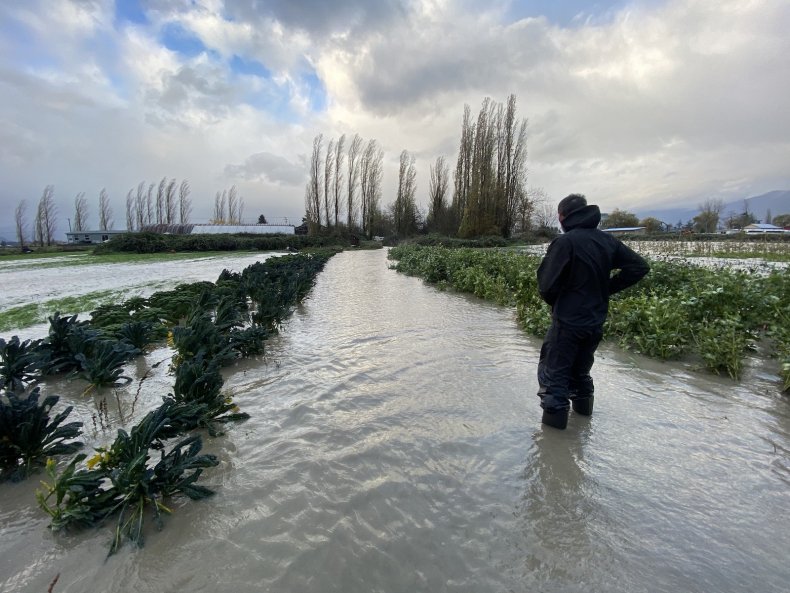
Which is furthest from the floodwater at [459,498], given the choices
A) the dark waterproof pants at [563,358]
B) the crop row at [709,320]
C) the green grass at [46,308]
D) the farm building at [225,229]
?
the farm building at [225,229]

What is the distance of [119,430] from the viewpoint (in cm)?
241

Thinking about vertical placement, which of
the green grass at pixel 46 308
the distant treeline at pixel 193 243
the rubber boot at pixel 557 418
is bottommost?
the rubber boot at pixel 557 418

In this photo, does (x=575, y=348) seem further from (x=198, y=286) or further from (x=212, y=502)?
(x=198, y=286)

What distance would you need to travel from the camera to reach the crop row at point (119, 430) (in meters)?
2.19

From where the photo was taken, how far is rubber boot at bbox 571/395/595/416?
11.6ft

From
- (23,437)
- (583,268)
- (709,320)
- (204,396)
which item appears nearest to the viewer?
(23,437)

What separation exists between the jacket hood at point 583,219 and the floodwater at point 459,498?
5.38 ft

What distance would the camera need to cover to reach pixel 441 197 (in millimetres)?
55344

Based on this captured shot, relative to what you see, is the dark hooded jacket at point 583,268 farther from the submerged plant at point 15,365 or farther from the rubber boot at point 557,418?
the submerged plant at point 15,365

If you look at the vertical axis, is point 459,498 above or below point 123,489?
below

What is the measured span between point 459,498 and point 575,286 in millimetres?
1796

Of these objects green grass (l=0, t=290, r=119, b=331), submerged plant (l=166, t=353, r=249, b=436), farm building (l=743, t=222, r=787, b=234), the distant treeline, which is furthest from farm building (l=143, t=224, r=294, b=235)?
submerged plant (l=166, t=353, r=249, b=436)

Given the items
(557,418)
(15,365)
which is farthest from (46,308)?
(557,418)

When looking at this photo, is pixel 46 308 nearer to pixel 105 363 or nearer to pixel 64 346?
pixel 64 346
